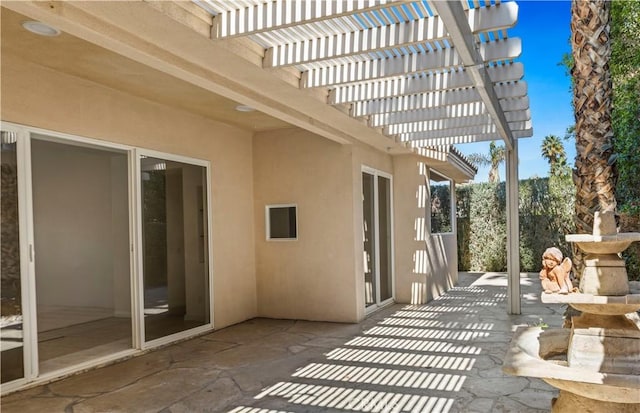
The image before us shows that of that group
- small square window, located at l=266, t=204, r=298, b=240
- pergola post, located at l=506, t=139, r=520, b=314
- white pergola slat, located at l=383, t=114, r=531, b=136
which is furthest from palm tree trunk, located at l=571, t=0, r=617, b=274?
small square window, located at l=266, t=204, r=298, b=240

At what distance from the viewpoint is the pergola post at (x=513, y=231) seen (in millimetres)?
8555

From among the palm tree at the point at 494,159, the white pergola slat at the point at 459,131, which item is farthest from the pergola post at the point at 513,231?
the palm tree at the point at 494,159

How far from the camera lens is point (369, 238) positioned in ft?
30.7

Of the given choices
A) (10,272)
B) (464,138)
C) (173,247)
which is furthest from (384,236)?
(10,272)

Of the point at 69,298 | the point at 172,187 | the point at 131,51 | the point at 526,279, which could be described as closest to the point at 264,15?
the point at 131,51

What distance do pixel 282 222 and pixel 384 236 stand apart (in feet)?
8.19

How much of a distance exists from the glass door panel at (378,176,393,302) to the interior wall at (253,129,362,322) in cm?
173

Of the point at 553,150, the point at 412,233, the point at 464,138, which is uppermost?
the point at 553,150

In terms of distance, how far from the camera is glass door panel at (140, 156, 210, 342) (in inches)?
268

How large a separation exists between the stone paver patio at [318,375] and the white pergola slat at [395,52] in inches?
123

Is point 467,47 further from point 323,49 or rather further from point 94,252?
point 94,252

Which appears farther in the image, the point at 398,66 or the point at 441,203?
the point at 441,203

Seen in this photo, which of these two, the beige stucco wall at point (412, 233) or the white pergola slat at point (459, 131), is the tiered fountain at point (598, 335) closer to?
the white pergola slat at point (459, 131)

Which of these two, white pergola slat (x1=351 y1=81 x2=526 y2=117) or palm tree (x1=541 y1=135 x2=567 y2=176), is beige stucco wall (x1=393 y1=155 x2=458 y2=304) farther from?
palm tree (x1=541 y1=135 x2=567 y2=176)
